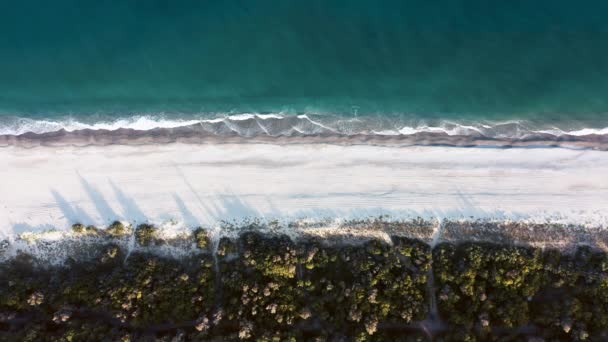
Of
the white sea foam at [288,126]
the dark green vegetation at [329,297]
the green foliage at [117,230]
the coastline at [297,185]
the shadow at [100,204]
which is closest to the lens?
the dark green vegetation at [329,297]

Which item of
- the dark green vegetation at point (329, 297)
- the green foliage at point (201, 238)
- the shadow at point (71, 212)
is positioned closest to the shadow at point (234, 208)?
the green foliage at point (201, 238)

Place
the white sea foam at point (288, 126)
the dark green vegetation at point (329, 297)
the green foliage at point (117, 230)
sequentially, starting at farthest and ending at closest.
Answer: the white sea foam at point (288, 126) → the green foliage at point (117, 230) → the dark green vegetation at point (329, 297)

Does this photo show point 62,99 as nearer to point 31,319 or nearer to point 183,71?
point 183,71

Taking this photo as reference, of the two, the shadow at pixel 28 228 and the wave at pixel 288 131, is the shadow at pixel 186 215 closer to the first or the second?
the wave at pixel 288 131

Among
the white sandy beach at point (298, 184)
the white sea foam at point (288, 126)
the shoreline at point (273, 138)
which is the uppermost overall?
the white sea foam at point (288, 126)

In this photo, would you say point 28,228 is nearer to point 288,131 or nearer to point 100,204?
point 100,204

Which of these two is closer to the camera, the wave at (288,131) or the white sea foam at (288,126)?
the wave at (288,131)

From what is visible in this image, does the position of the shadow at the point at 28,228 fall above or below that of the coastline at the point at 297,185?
below

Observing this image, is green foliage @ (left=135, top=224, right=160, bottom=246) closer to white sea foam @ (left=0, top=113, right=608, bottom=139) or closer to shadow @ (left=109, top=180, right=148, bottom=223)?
shadow @ (left=109, top=180, right=148, bottom=223)
